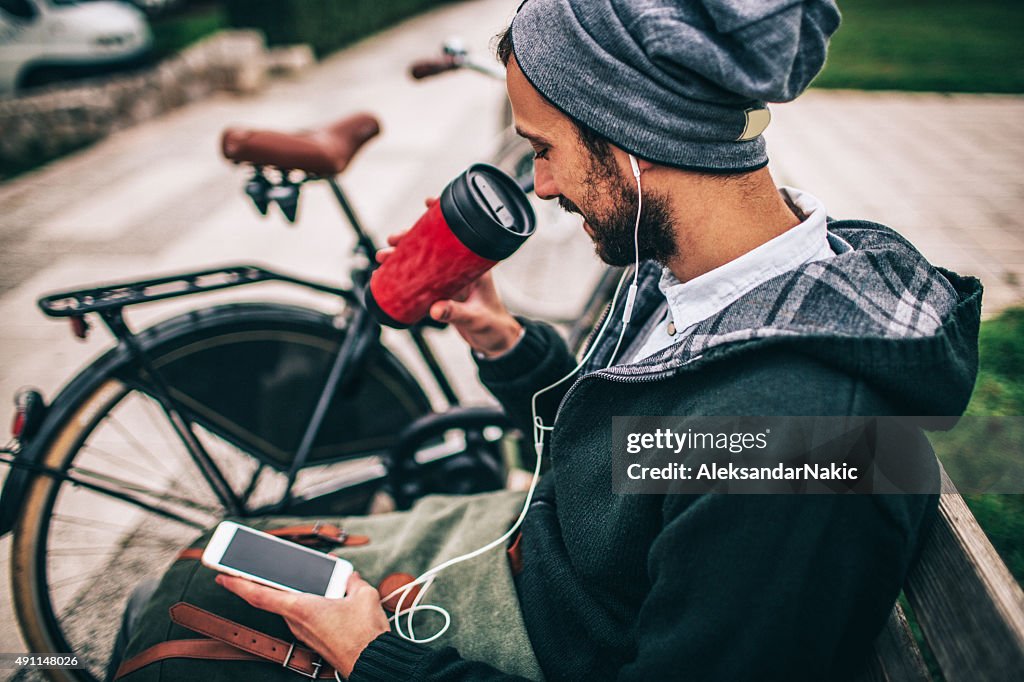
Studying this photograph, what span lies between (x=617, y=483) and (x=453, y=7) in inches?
737

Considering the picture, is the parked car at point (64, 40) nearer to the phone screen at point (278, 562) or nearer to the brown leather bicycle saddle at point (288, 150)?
the brown leather bicycle saddle at point (288, 150)

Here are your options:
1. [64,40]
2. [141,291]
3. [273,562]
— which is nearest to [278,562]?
[273,562]

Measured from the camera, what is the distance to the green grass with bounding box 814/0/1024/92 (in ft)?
25.2

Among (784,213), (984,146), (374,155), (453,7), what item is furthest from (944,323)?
(453,7)

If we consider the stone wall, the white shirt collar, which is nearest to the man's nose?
the white shirt collar

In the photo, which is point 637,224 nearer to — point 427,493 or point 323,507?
point 427,493

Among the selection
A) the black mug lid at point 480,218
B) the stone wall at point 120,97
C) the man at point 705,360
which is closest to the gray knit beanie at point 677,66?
the man at point 705,360

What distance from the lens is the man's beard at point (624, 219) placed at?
1.17 meters

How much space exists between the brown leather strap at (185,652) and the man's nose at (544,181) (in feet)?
3.71

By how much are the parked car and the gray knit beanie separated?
7.26 metres

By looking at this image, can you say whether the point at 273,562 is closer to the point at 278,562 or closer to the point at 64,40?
the point at 278,562

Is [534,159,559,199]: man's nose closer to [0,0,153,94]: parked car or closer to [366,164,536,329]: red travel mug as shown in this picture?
[366,164,536,329]: red travel mug

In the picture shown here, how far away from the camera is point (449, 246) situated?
132 cm

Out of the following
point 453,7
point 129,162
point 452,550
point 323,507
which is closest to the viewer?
point 452,550
